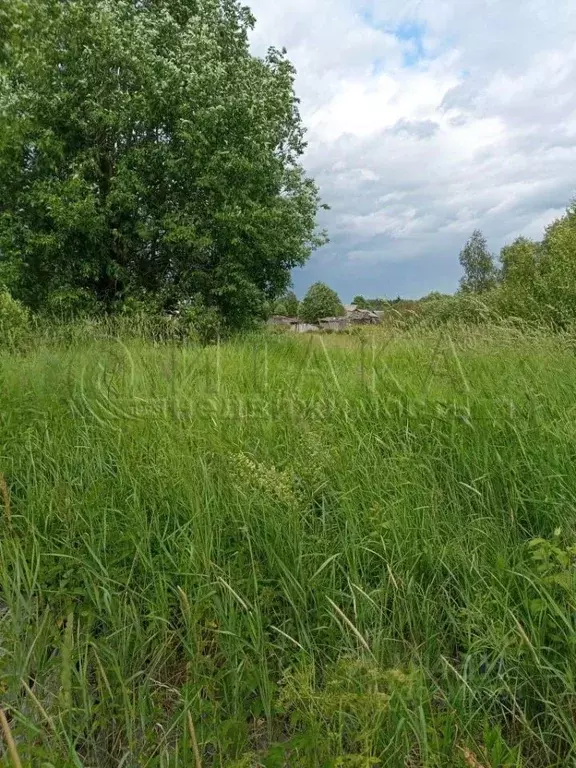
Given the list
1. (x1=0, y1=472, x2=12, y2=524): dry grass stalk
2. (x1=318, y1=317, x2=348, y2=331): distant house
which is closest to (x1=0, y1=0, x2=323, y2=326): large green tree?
(x1=318, y1=317, x2=348, y2=331): distant house

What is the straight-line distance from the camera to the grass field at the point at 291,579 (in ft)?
5.49

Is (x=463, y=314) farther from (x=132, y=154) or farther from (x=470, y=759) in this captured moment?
(x=132, y=154)

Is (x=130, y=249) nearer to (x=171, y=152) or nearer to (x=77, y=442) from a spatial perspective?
(x=171, y=152)

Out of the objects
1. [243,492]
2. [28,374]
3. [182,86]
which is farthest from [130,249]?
[243,492]

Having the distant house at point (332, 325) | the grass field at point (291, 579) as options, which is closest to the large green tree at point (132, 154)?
the distant house at point (332, 325)

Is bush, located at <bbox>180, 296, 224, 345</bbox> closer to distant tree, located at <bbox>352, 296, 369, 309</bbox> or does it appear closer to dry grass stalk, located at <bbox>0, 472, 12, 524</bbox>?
distant tree, located at <bbox>352, 296, 369, 309</bbox>

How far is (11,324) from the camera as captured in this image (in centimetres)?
811

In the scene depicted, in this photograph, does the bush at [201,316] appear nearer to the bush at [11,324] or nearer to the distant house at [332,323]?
the distant house at [332,323]

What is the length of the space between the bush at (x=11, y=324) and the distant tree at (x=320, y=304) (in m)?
20.1

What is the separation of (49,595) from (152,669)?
0.69 meters

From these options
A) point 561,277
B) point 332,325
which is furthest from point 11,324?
point 561,277

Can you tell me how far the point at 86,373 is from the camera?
446 cm

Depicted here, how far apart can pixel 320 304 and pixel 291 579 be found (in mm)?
29507

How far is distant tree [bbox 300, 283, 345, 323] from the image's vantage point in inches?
1166
